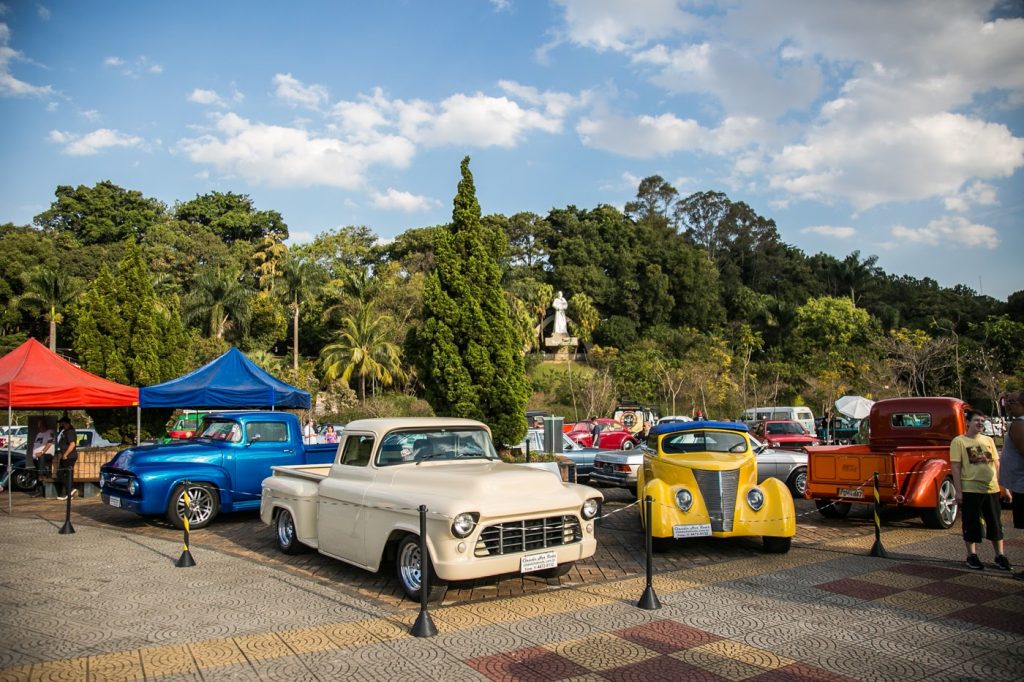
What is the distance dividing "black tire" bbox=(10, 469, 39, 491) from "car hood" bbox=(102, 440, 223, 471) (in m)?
6.93

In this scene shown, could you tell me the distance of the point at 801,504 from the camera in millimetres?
14352

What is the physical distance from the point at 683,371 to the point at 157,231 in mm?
42105

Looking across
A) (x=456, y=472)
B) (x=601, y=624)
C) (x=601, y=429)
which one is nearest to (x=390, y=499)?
(x=456, y=472)

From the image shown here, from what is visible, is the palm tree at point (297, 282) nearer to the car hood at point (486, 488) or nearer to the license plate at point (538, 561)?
the car hood at point (486, 488)

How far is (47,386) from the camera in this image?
14250mm

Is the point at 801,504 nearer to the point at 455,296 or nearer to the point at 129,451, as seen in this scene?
the point at 455,296

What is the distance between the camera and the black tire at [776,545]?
916 cm

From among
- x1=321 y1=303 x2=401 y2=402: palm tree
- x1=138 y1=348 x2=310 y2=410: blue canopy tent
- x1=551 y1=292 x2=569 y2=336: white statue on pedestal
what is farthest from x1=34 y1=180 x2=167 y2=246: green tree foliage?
x1=138 y1=348 x2=310 y2=410: blue canopy tent

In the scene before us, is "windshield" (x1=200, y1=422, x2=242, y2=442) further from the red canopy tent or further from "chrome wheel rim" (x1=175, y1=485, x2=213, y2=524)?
the red canopy tent

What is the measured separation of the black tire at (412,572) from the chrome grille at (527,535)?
0.57 meters

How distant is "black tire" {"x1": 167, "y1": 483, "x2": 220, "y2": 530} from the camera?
11.3m

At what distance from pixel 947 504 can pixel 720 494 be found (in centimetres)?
445

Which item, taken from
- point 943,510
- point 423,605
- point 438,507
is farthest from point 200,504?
point 943,510

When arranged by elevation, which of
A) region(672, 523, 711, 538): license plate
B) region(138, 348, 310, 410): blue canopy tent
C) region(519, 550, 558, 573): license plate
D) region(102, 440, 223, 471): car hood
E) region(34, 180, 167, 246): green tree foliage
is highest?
region(34, 180, 167, 246): green tree foliage
